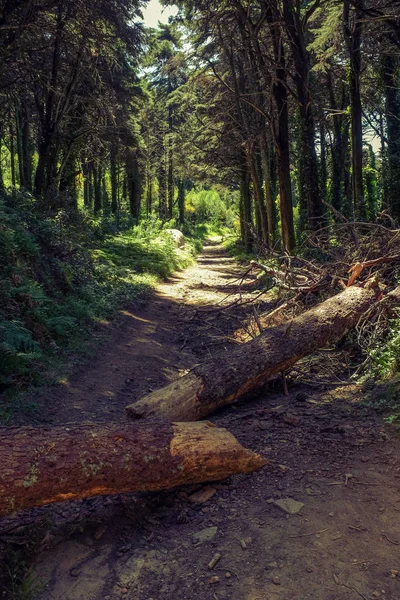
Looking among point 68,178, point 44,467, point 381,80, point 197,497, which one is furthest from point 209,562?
point 68,178

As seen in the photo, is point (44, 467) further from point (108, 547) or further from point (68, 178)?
point (68, 178)

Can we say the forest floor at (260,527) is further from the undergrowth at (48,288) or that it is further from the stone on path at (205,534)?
the undergrowth at (48,288)

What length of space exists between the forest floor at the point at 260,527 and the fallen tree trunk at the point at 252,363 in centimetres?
36

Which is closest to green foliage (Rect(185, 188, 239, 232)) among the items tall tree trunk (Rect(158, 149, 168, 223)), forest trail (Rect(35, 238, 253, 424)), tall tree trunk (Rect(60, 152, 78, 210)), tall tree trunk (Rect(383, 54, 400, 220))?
tall tree trunk (Rect(158, 149, 168, 223))

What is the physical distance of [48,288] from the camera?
29.5ft

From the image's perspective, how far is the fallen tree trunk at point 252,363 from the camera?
4773 millimetres

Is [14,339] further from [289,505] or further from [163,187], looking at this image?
[163,187]

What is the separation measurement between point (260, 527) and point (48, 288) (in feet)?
23.1

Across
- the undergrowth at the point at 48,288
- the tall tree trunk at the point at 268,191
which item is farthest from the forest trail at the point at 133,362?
the tall tree trunk at the point at 268,191

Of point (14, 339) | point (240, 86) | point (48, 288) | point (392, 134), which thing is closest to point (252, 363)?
point (14, 339)

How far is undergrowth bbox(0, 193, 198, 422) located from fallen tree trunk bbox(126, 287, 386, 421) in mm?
1834

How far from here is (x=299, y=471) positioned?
3.84 m

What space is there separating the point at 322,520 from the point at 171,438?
1.27m

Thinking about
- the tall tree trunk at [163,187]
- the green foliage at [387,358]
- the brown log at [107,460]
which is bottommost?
the brown log at [107,460]
